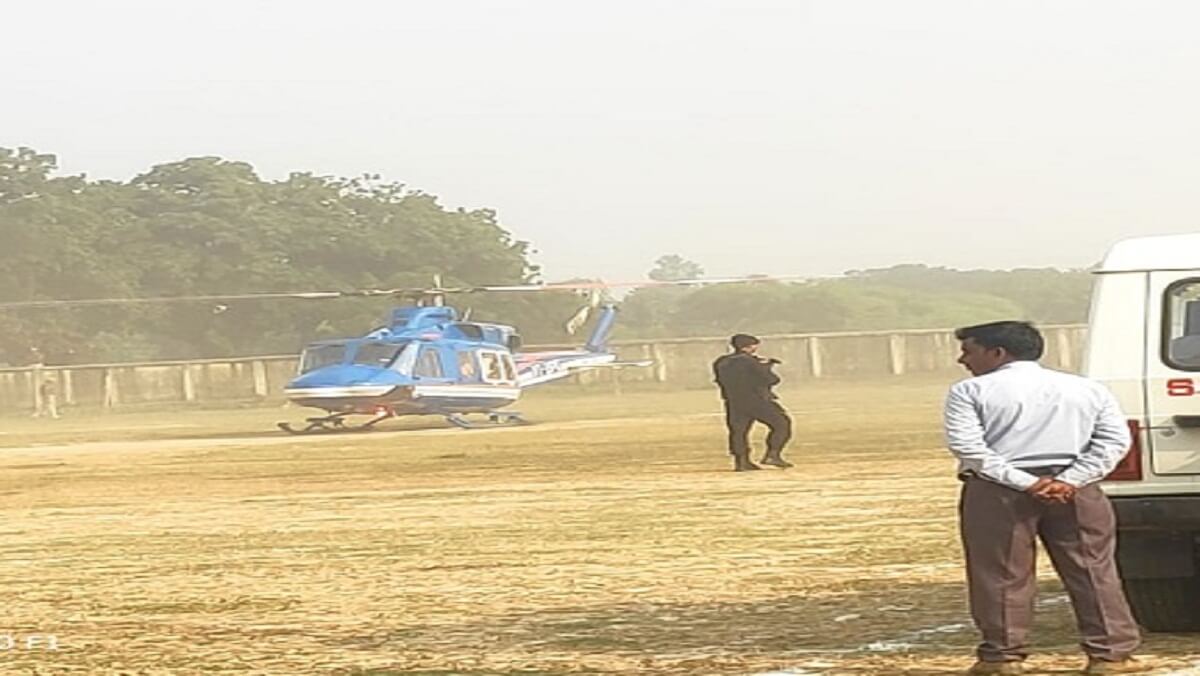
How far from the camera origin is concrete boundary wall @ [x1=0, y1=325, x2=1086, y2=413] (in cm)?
7150

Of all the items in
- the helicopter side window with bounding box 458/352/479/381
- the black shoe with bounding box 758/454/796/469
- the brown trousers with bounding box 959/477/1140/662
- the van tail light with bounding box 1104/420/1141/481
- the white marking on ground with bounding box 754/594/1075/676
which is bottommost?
the black shoe with bounding box 758/454/796/469

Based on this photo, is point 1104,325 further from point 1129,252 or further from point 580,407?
point 580,407

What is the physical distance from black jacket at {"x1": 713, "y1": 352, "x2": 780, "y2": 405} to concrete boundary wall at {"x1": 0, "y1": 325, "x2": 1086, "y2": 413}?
140ft

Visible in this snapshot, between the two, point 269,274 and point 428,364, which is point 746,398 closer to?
point 428,364

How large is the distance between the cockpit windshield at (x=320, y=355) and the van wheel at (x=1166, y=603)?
36.8 metres

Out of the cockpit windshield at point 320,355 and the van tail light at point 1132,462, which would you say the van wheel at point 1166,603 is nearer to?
the van tail light at point 1132,462

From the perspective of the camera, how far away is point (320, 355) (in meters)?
46.9

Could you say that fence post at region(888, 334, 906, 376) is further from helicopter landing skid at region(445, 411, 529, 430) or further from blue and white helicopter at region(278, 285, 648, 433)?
blue and white helicopter at region(278, 285, 648, 433)

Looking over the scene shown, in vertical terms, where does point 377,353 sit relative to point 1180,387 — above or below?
above

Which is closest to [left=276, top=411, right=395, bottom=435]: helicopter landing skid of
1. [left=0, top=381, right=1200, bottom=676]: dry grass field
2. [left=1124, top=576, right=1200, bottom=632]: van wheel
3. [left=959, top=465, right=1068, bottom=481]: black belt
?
[left=0, top=381, right=1200, bottom=676]: dry grass field

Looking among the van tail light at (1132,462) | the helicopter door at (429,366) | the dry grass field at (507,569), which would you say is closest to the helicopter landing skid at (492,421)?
the helicopter door at (429,366)

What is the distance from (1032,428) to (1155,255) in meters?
1.27

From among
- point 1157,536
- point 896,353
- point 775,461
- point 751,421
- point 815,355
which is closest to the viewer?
point 1157,536

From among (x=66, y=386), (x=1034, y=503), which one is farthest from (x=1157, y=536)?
(x=66, y=386)
